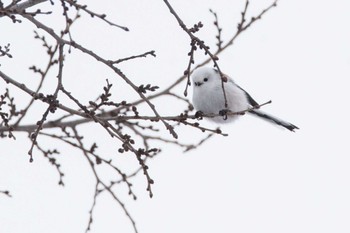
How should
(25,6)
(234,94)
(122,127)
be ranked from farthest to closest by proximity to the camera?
(234,94)
(122,127)
(25,6)

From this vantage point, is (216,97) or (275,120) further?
(275,120)

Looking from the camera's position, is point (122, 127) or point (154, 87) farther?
point (122, 127)

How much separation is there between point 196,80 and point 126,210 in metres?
2.23

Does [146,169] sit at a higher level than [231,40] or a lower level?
lower

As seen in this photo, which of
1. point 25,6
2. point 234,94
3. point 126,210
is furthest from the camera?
point 234,94

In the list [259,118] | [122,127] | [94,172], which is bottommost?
[94,172]

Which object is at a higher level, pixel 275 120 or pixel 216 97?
pixel 216 97

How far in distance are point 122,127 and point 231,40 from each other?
141cm

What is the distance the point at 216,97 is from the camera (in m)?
5.88

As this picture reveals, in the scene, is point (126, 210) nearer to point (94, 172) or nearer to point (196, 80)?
point (94, 172)

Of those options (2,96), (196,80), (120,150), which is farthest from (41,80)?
(196,80)

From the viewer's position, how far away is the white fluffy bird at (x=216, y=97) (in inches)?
231

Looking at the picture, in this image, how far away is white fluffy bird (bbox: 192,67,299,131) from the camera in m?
5.88

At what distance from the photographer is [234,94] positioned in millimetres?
6109
